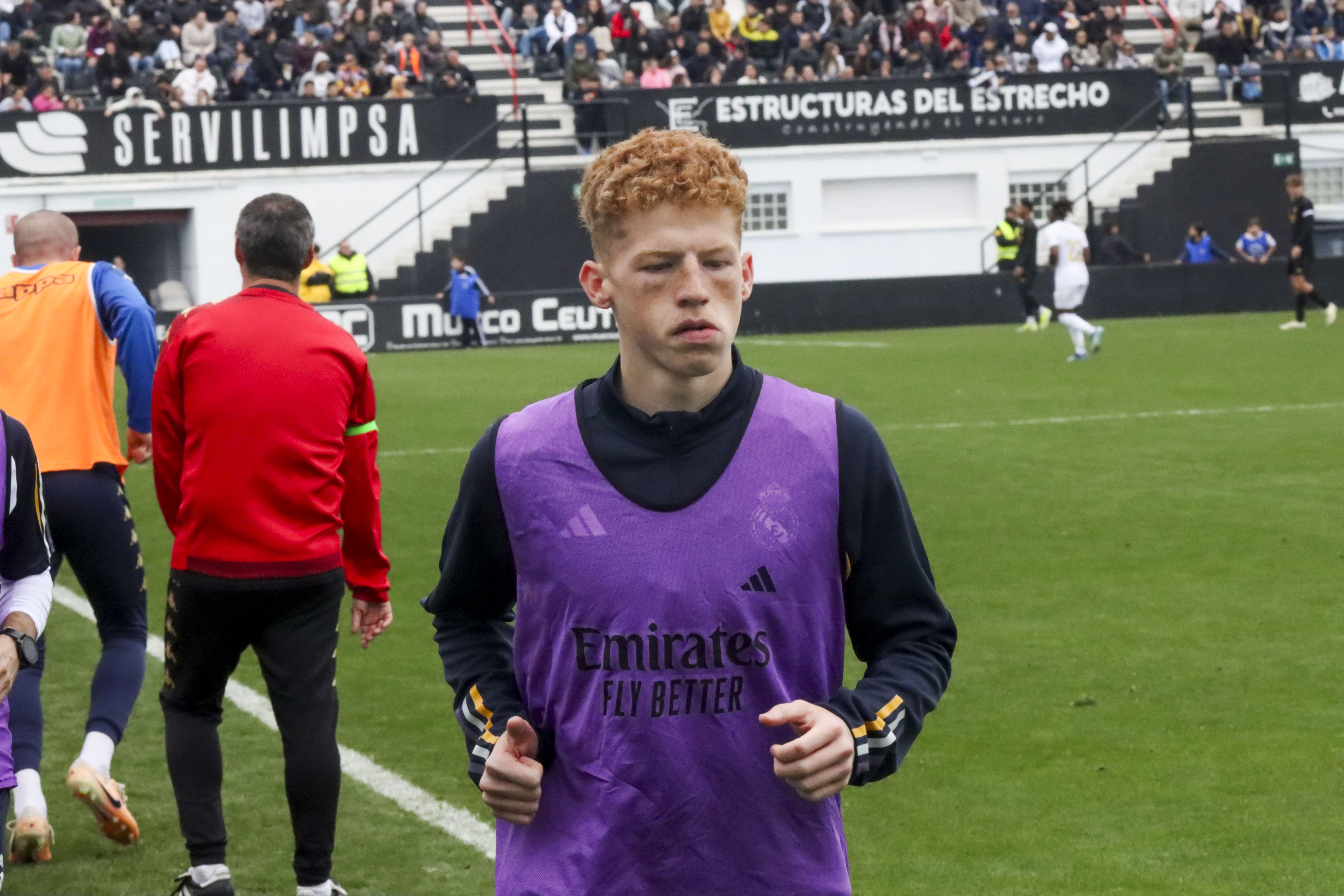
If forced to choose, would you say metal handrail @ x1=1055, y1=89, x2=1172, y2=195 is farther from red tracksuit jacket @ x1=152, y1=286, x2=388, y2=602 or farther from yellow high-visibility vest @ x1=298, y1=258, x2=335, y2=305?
red tracksuit jacket @ x1=152, y1=286, x2=388, y2=602

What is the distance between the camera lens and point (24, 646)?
12.7 feet

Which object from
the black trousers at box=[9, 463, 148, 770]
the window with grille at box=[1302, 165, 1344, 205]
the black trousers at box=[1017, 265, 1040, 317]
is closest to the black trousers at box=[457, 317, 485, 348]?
the black trousers at box=[1017, 265, 1040, 317]

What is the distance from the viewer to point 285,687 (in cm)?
532

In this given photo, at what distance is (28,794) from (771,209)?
32.6 m

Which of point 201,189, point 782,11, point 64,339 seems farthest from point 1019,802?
point 782,11

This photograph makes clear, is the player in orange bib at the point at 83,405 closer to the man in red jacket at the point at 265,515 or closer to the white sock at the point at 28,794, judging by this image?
the white sock at the point at 28,794

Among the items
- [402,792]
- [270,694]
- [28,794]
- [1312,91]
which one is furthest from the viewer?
[1312,91]

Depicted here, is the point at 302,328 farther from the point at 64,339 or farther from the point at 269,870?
the point at 269,870

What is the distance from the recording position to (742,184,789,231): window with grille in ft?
123

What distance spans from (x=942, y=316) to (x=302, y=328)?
27.4 m

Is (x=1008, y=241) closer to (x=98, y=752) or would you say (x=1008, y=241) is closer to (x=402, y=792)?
(x=402, y=792)

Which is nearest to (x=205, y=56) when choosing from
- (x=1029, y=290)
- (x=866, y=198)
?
(x=866, y=198)

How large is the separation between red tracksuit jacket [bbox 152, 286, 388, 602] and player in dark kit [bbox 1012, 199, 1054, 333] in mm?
25076

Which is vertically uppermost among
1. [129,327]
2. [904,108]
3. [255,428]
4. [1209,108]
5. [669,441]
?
[669,441]
